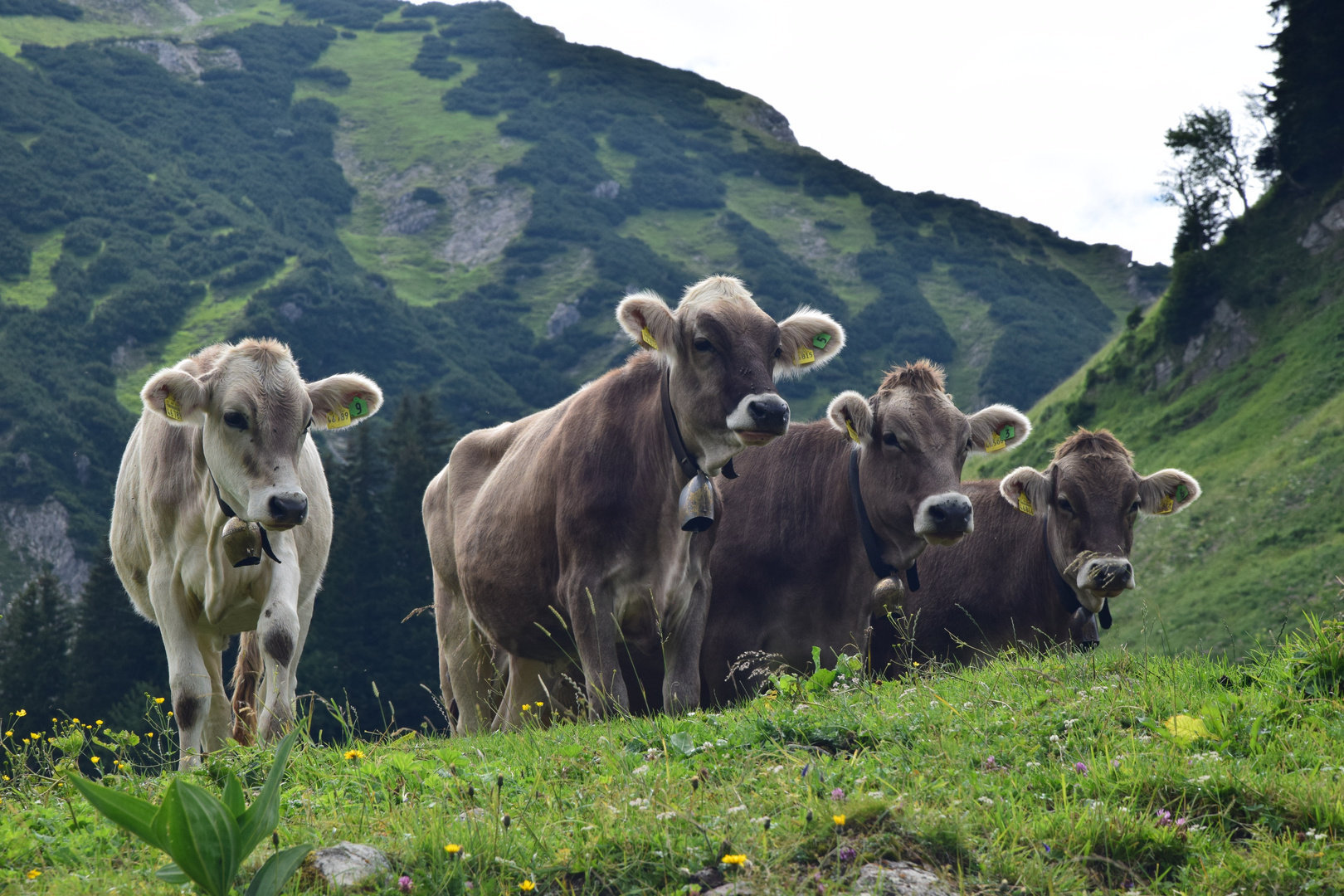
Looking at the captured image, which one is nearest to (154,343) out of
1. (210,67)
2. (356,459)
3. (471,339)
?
(471,339)

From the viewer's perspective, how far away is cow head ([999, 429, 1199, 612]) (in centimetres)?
813

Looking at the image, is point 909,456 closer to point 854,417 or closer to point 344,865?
point 854,417

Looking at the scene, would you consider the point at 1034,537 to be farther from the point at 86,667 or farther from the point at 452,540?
the point at 86,667

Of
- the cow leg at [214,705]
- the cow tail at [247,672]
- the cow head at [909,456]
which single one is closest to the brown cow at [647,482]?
the cow head at [909,456]

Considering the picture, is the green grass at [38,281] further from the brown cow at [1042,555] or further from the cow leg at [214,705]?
the brown cow at [1042,555]

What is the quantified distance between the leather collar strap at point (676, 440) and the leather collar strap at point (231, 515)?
2646mm

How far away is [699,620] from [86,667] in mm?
36572

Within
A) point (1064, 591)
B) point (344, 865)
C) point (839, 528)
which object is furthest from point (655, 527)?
point (1064, 591)

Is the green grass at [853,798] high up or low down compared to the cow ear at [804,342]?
down

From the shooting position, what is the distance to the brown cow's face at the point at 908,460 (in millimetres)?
7270

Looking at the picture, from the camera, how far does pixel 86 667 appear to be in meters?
36.2

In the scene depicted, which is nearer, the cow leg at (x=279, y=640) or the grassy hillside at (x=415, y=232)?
the cow leg at (x=279, y=640)

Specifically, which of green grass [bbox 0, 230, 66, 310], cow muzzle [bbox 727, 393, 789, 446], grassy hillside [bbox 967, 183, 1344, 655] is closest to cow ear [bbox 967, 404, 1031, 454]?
cow muzzle [bbox 727, 393, 789, 446]

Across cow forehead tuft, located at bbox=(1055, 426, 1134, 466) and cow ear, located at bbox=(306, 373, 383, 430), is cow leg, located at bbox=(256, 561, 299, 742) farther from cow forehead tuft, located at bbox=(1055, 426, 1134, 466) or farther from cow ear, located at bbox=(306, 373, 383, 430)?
cow forehead tuft, located at bbox=(1055, 426, 1134, 466)
